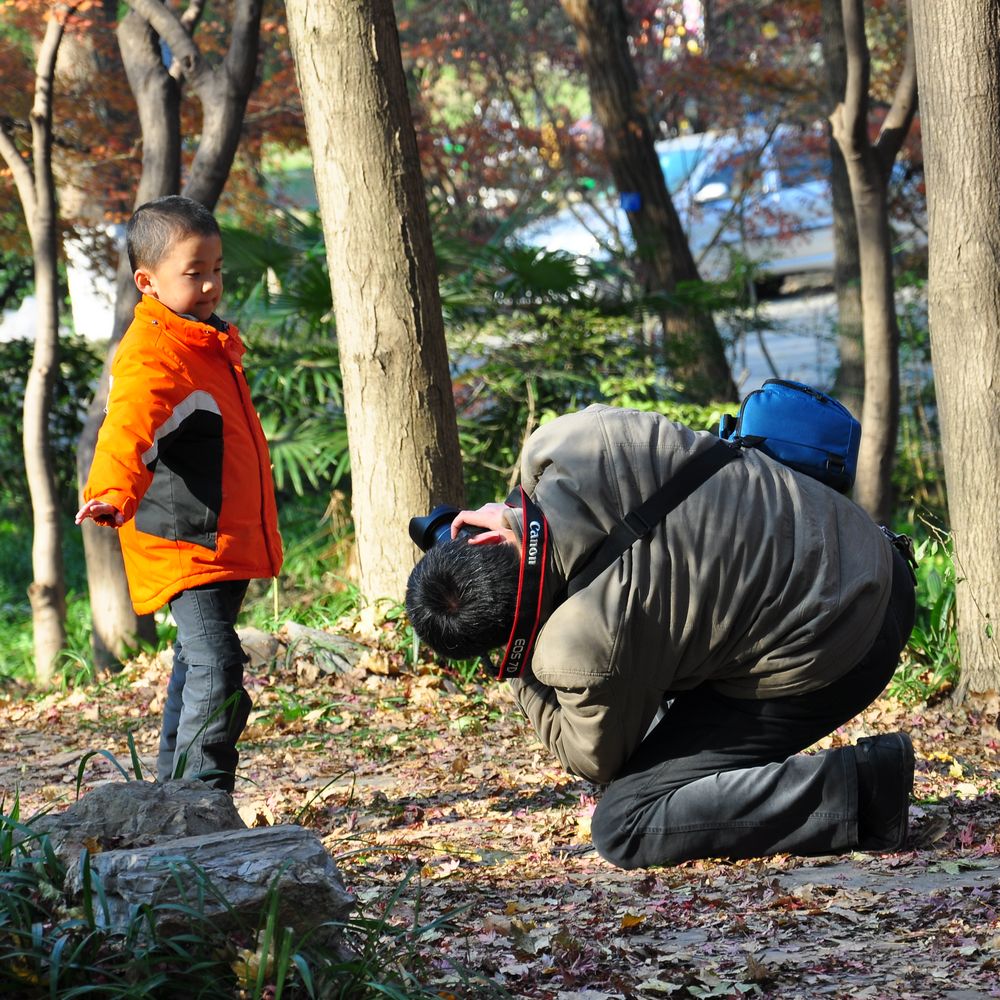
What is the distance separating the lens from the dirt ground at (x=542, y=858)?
2570 mm

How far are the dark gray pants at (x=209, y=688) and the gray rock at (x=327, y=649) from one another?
1.93 m

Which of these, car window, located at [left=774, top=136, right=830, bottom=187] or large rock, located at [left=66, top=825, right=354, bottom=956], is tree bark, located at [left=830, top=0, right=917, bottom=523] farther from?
car window, located at [left=774, top=136, right=830, bottom=187]

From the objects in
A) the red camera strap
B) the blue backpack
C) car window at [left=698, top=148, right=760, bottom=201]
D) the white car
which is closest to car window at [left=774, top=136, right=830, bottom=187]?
the white car

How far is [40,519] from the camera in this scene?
721cm

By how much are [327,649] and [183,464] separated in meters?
2.22

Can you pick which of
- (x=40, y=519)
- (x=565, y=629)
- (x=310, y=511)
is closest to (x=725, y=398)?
(x=310, y=511)

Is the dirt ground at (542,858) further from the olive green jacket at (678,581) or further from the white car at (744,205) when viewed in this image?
the white car at (744,205)

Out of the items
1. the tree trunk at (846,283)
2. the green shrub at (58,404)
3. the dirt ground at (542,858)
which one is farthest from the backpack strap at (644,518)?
the green shrub at (58,404)

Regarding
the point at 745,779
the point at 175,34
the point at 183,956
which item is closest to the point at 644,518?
the point at 745,779

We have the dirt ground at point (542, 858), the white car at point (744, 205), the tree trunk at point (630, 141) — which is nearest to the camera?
the dirt ground at point (542, 858)

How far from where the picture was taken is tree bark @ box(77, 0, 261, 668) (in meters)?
6.87

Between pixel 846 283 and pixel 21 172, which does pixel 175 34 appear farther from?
pixel 846 283

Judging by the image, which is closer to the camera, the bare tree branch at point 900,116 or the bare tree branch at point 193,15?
the bare tree branch at point 900,116

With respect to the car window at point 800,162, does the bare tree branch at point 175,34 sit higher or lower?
lower
